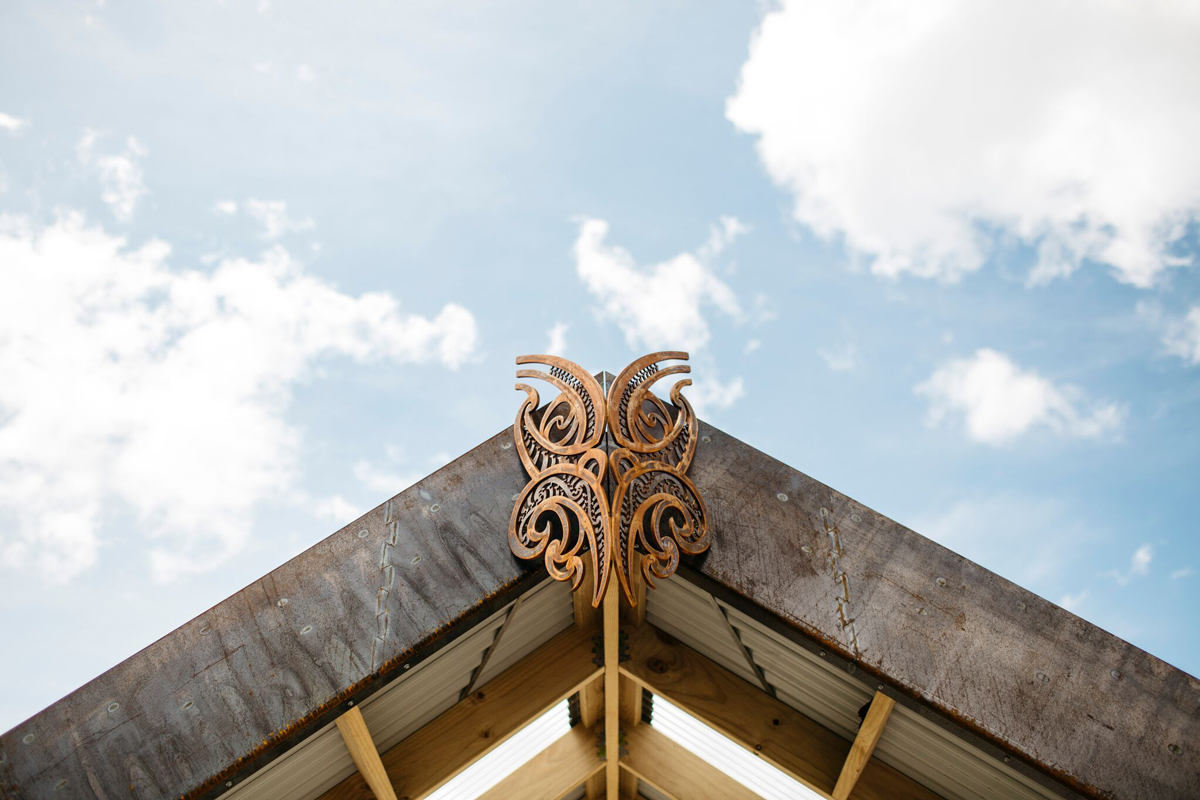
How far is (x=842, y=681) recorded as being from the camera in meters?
3.94

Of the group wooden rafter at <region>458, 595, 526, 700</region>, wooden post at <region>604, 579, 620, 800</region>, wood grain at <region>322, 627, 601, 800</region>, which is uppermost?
wooden rafter at <region>458, 595, 526, 700</region>

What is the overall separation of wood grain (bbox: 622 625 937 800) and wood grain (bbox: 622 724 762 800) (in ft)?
3.57

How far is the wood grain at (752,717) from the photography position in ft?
13.8

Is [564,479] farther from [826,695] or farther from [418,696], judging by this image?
[826,695]

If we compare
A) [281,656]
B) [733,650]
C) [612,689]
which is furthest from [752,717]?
[281,656]

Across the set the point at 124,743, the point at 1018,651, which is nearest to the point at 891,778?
the point at 1018,651

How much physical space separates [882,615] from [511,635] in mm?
2040

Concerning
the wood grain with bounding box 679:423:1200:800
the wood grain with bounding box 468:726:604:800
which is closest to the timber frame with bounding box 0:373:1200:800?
the wood grain with bounding box 679:423:1200:800

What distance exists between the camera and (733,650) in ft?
14.4

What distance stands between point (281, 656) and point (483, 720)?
145cm

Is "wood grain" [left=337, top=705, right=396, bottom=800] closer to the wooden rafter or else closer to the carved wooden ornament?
the wooden rafter

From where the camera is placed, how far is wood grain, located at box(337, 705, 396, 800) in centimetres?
367

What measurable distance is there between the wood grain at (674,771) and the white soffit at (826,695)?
1.18m

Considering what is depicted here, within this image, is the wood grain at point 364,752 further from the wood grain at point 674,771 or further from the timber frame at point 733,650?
the wood grain at point 674,771
